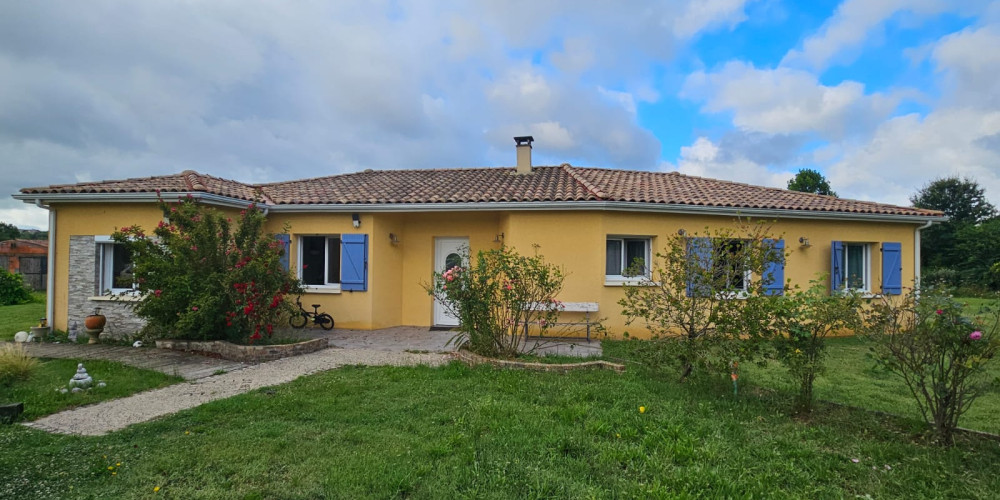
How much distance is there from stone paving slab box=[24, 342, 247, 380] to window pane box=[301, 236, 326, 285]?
11.2ft

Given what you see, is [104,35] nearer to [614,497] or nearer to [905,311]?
[614,497]

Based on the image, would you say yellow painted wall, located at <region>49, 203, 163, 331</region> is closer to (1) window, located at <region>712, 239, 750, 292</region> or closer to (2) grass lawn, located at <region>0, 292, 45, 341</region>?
(2) grass lawn, located at <region>0, 292, 45, 341</region>

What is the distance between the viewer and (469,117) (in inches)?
599

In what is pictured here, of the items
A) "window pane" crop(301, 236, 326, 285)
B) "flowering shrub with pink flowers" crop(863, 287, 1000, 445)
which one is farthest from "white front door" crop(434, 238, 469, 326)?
"flowering shrub with pink flowers" crop(863, 287, 1000, 445)

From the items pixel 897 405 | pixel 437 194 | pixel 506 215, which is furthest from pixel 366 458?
pixel 437 194

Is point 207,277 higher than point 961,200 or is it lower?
lower

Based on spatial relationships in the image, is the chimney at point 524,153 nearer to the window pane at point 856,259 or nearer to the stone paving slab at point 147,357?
the window pane at point 856,259

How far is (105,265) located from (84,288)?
592 mm

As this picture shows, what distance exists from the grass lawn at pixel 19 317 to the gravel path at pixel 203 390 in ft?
23.8

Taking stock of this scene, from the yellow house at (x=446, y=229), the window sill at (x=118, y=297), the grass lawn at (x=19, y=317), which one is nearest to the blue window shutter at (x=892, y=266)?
the yellow house at (x=446, y=229)

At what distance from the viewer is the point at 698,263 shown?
208 inches

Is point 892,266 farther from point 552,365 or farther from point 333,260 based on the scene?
point 333,260

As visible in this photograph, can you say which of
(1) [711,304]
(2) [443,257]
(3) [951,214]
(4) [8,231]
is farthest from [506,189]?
(4) [8,231]

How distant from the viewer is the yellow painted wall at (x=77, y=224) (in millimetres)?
9188
